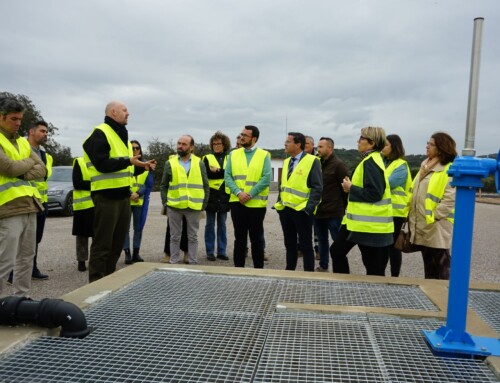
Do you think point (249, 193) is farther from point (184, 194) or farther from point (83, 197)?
point (83, 197)

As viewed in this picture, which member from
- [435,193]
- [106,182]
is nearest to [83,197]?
[106,182]

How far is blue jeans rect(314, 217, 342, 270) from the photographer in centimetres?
627

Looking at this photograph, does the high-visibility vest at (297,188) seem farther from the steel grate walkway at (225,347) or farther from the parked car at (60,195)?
the parked car at (60,195)

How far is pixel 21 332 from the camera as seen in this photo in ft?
6.83

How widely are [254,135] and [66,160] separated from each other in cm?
3823

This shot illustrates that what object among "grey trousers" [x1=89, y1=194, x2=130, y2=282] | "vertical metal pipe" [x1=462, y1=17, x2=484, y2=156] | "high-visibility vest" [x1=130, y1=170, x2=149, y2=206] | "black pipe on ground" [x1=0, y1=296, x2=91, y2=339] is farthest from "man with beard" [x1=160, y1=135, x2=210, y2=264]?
"vertical metal pipe" [x1=462, y1=17, x2=484, y2=156]

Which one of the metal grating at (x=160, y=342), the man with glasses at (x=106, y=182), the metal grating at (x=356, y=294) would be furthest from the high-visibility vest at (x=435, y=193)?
the man with glasses at (x=106, y=182)

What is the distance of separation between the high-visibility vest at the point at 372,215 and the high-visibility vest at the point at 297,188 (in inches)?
46.7

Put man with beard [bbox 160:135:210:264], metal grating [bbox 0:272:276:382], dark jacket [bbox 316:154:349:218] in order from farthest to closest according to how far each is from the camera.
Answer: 1. dark jacket [bbox 316:154:349:218]
2. man with beard [bbox 160:135:210:264]
3. metal grating [bbox 0:272:276:382]

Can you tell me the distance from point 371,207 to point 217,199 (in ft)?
11.5

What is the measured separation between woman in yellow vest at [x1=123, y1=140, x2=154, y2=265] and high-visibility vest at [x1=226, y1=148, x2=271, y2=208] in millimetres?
1626

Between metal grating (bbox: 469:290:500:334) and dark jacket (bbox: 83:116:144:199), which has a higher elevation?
dark jacket (bbox: 83:116:144:199)

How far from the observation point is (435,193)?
4.24 meters

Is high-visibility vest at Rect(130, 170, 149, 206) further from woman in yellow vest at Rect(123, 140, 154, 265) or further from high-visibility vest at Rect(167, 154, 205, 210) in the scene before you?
high-visibility vest at Rect(167, 154, 205, 210)
